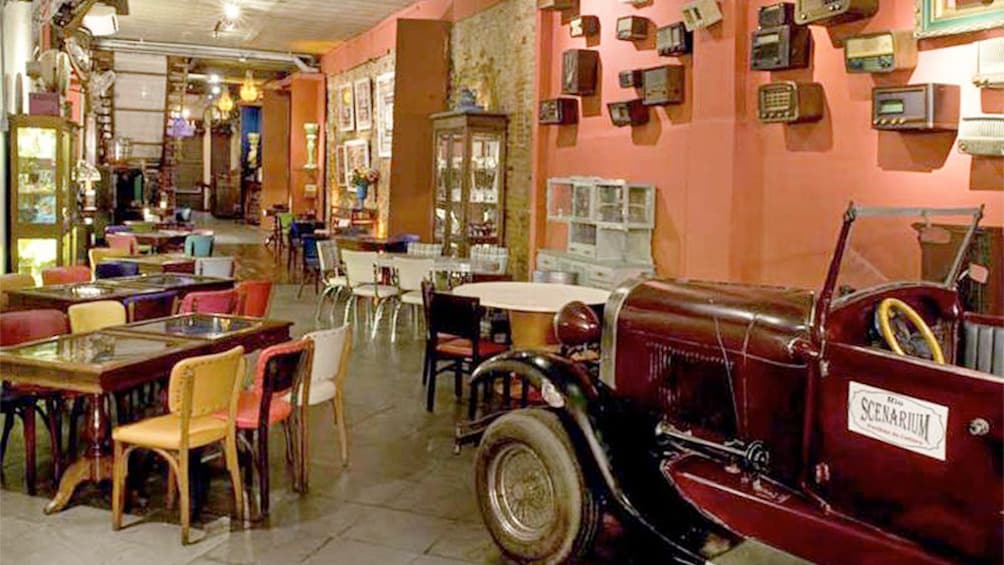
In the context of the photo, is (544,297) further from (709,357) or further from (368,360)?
(709,357)

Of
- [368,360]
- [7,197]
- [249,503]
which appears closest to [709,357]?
[249,503]

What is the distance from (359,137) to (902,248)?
11.4 m

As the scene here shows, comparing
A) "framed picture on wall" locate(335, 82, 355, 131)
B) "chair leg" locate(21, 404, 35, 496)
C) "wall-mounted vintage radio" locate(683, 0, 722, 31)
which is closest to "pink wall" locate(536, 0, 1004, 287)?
"wall-mounted vintage radio" locate(683, 0, 722, 31)

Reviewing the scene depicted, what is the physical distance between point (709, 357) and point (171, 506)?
2553 millimetres

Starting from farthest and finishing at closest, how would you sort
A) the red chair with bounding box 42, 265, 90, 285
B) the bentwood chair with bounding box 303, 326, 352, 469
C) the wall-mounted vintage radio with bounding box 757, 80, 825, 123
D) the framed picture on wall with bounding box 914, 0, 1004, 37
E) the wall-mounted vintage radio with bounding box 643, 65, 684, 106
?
1. the wall-mounted vintage radio with bounding box 643, 65, 684, 106
2. the red chair with bounding box 42, 265, 90, 285
3. the wall-mounted vintage radio with bounding box 757, 80, 825, 123
4. the framed picture on wall with bounding box 914, 0, 1004, 37
5. the bentwood chair with bounding box 303, 326, 352, 469

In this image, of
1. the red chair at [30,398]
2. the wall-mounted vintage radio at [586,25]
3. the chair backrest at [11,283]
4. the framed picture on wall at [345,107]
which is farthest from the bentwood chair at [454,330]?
the framed picture on wall at [345,107]

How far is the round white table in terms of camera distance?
19.1ft

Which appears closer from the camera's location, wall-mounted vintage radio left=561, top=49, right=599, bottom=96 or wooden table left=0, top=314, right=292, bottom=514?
wooden table left=0, top=314, right=292, bottom=514

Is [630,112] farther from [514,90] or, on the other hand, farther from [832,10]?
[514,90]

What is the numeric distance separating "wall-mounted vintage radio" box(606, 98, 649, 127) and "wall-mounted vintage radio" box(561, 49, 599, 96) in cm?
60

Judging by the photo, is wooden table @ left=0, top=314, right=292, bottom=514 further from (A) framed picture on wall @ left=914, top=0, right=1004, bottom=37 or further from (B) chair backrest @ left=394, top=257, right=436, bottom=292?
(A) framed picture on wall @ left=914, top=0, right=1004, bottom=37

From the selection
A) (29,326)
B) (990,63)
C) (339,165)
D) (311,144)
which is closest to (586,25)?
(990,63)

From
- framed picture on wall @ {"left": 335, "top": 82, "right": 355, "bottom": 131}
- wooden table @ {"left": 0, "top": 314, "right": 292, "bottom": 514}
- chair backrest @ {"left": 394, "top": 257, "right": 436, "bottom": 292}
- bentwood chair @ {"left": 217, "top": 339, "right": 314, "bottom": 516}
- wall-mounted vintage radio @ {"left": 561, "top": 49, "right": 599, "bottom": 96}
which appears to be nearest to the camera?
wooden table @ {"left": 0, "top": 314, "right": 292, "bottom": 514}

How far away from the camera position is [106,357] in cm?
409
